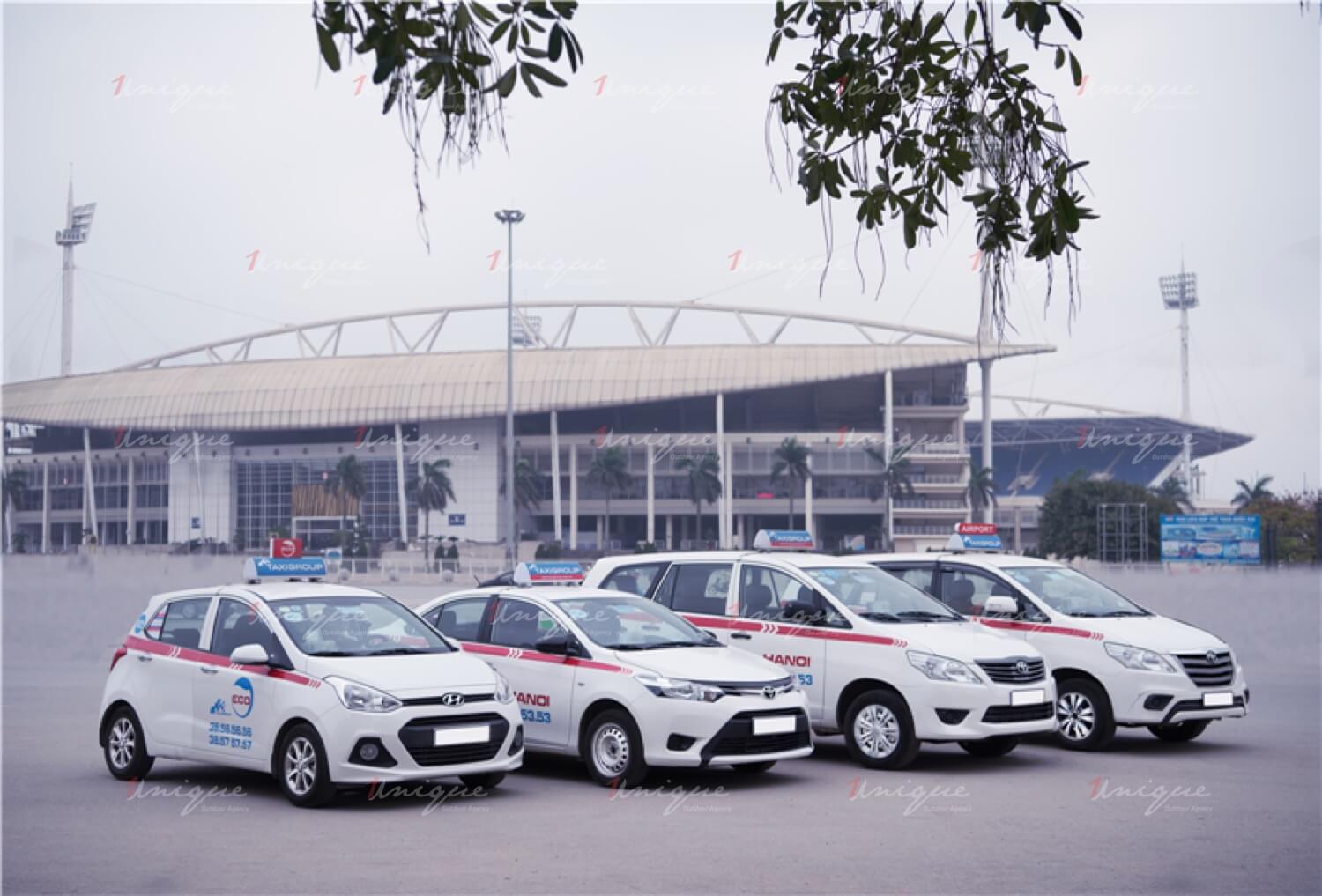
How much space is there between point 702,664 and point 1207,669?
4.92 metres

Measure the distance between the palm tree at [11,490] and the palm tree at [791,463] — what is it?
195ft

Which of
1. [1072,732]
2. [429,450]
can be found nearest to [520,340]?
[429,450]

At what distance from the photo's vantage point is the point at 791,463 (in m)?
96.8

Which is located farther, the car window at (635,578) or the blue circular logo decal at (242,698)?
the car window at (635,578)

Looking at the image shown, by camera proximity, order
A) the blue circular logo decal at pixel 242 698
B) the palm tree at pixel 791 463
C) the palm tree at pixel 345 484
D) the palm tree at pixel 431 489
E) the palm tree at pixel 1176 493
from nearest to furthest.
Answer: the blue circular logo decal at pixel 242 698, the palm tree at pixel 791 463, the palm tree at pixel 431 489, the palm tree at pixel 345 484, the palm tree at pixel 1176 493

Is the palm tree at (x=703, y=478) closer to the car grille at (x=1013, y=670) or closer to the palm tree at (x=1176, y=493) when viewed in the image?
the palm tree at (x=1176, y=493)

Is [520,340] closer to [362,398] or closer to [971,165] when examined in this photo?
[362,398]

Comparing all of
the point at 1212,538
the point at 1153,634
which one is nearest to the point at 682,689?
the point at 1153,634

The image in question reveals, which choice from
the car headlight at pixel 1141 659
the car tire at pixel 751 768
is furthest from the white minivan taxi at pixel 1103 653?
the car tire at pixel 751 768

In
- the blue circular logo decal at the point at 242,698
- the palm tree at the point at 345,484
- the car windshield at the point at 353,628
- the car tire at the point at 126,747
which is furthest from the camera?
the palm tree at the point at 345,484

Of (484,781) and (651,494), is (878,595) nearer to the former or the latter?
(484,781)

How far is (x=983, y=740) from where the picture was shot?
12.1 metres

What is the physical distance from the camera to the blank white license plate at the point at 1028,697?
11305mm

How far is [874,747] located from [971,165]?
6286 millimetres
